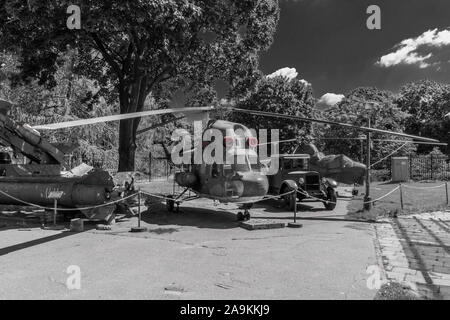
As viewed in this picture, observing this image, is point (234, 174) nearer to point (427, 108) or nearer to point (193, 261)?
point (193, 261)

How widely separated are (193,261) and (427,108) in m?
55.8

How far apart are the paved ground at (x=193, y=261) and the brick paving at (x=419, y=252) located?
A: 0.40m

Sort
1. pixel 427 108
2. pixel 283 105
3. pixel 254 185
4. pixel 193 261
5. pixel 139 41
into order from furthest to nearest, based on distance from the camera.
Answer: pixel 427 108 → pixel 283 105 → pixel 139 41 → pixel 254 185 → pixel 193 261

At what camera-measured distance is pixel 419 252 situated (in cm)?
717

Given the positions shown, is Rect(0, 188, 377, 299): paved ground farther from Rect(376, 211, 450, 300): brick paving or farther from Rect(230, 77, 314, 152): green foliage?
Rect(230, 77, 314, 152): green foliage

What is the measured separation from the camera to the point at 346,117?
132 ft

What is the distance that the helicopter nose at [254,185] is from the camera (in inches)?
409

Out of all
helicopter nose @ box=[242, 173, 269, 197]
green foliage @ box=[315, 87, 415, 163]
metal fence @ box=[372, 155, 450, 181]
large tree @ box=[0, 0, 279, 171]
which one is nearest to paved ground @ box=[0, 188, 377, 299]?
helicopter nose @ box=[242, 173, 269, 197]

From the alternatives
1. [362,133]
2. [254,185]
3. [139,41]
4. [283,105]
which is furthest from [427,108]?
[254,185]

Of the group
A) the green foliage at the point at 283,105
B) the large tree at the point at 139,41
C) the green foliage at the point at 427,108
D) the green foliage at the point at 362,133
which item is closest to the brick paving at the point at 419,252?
the large tree at the point at 139,41

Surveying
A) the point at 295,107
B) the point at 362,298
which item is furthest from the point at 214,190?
the point at 295,107

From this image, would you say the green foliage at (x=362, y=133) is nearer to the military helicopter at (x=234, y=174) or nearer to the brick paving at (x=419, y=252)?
the brick paving at (x=419, y=252)
